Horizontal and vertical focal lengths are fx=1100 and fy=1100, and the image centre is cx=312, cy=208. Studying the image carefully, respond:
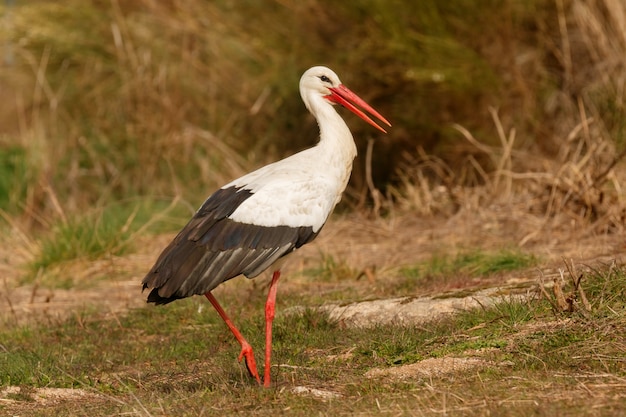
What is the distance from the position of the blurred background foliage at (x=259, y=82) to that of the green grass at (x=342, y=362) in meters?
3.45

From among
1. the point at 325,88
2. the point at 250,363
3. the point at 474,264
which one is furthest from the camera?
the point at 474,264

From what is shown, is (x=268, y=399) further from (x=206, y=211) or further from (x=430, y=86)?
(x=430, y=86)

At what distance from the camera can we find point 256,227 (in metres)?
5.65

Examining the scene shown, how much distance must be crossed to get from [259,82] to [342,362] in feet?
22.6

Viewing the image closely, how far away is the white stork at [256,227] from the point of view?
5.35 metres

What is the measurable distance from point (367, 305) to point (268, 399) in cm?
184

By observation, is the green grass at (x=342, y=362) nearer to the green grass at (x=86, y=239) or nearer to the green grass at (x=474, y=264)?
the green grass at (x=474, y=264)

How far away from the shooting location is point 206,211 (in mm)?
5789

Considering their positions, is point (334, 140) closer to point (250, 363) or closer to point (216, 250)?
point (216, 250)

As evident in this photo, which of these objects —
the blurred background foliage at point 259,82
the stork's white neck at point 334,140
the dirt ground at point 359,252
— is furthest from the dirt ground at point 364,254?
the stork's white neck at point 334,140

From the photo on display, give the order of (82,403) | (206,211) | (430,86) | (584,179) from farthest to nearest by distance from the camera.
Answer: (430,86) → (584,179) → (206,211) → (82,403)

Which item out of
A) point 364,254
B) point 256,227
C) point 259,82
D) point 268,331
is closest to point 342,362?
point 268,331

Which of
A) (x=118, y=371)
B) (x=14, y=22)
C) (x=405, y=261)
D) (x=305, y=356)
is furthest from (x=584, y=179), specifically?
(x=14, y=22)

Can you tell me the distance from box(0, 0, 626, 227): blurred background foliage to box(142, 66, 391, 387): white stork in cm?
442
